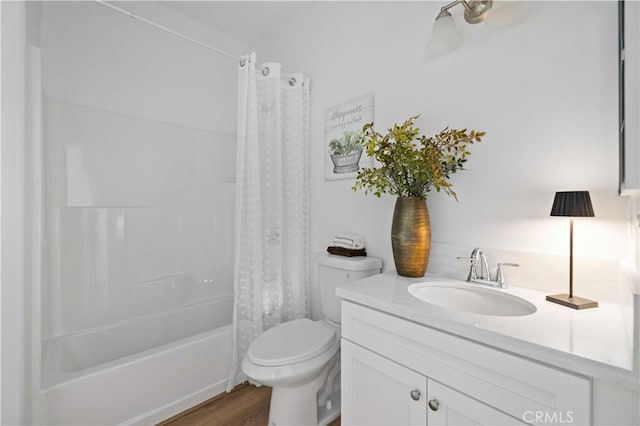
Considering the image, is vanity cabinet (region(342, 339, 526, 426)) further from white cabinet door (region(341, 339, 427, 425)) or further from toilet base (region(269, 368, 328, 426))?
toilet base (region(269, 368, 328, 426))

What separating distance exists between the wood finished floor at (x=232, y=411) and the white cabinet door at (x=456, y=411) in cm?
89

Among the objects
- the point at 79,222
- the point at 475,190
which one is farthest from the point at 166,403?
the point at 475,190

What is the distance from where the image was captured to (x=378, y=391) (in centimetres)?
106

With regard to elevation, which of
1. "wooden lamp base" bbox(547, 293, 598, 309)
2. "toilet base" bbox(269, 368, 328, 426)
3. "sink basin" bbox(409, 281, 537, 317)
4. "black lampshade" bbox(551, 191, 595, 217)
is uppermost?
"black lampshade" bbox(551, 191, 595, 217)

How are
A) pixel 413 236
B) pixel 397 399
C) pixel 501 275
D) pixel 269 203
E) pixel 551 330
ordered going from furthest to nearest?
pixel 269 203 → pixel 413 236 → pixel 501 275 → pixel 397 399 → pixel 551 330

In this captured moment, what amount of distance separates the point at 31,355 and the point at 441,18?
2.28 m

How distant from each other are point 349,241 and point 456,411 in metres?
1.00

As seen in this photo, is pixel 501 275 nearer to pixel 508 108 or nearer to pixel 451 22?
pixel 508 108

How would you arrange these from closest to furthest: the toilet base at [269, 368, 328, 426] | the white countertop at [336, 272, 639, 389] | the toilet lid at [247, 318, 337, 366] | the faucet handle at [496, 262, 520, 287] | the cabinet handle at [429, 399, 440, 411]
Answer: the white countertop at [336, 272, 639, 389]
the cabinet handle at [429, 399, 440, 411]
the faucet handle at [496, 262, 520, 287]
the toilet lid at [247, 318, 337, 366]
the toilet base at [269, 368, 328, 426]

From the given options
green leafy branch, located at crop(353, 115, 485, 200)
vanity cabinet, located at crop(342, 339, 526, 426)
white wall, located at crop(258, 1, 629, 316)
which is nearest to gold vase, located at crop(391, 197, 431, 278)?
green leafy branch, located at crop(353, 115, 485, 200)

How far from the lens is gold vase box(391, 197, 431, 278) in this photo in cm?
130

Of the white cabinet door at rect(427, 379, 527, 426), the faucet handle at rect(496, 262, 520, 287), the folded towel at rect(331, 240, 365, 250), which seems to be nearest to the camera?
the white cabinet door at rect(427, 379, 527, 426)

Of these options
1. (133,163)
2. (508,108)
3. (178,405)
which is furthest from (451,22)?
(178,405)

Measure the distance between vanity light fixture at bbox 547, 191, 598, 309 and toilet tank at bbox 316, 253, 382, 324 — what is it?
31.8 inches
